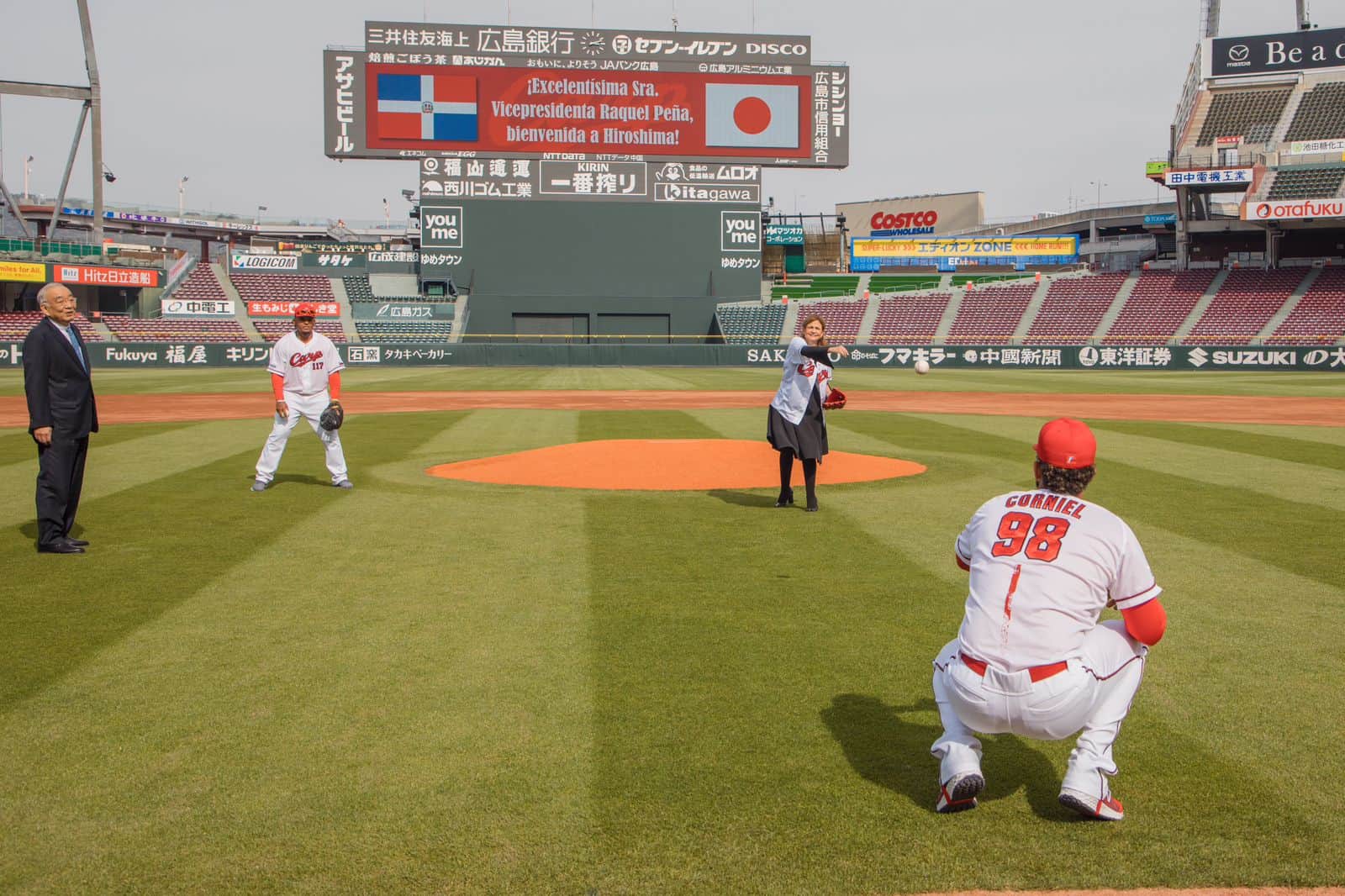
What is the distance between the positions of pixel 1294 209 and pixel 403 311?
4265 cm

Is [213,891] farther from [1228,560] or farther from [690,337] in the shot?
[690,337]

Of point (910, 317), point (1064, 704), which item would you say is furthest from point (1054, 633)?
point (910, 317)

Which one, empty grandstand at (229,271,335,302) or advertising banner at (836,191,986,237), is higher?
advertising banner at (836,191,986,237)

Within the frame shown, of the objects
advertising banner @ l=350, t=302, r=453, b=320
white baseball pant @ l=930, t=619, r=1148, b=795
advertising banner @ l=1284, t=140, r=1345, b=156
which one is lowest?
white baseball pant @ l=930, t=619, r=1148, b=795

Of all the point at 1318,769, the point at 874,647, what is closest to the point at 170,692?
the point at 874,647

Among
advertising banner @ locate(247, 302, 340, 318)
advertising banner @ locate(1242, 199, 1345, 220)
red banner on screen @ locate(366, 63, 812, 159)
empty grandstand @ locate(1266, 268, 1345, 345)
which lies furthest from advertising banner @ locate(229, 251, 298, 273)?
empty grandstand @ locate(1266, 268, 1345, 345)

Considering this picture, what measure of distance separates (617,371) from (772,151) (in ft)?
52.8

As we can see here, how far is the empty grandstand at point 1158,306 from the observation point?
51.6 m

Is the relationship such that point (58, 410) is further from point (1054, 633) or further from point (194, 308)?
point (194, 308)

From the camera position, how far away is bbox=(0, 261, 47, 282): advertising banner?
5194 centimetres

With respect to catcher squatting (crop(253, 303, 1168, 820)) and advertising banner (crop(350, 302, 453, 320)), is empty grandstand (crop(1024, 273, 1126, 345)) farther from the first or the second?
catcher squatting (crop(253, 303, 1168, 820))

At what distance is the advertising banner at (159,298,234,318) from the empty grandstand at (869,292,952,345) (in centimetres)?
3313

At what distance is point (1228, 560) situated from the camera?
8.08 m

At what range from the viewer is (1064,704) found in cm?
378
